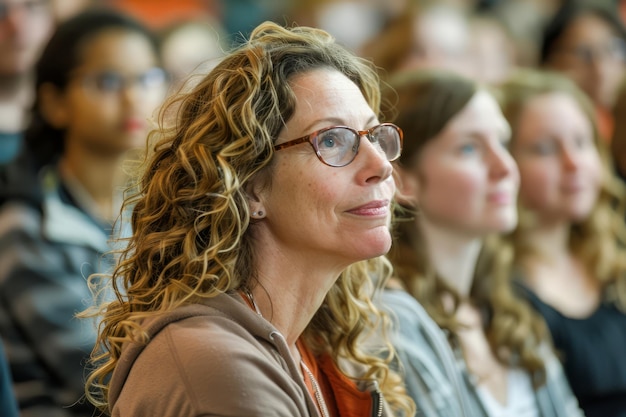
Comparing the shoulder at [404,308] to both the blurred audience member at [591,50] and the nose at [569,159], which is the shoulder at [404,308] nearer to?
the nose at [569,159]

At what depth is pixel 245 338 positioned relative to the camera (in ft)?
4.88

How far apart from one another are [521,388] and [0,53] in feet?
7.00

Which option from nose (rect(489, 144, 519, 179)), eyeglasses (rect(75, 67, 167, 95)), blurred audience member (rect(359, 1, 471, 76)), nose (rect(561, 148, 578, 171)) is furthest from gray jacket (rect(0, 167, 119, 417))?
blurred audience member (rect(359, 1, 471, 76))

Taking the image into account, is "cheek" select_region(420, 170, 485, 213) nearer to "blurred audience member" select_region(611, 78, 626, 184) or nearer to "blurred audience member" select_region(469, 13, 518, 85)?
"blurred audience member" select_region(611, 78, 626, 184)

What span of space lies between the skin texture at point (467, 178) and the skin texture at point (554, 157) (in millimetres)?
441

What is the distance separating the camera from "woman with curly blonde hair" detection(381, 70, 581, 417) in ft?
7.76

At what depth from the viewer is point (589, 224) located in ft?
10.0

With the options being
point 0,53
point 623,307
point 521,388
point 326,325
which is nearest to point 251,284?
point 326,325

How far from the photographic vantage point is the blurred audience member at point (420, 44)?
3.85 m

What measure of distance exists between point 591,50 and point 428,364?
2517mm

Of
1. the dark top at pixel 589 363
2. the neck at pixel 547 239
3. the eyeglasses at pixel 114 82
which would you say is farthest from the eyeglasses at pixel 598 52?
the eyeglasses at pixel 114 82

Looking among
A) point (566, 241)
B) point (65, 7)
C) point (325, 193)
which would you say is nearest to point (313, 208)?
point (325, 193)

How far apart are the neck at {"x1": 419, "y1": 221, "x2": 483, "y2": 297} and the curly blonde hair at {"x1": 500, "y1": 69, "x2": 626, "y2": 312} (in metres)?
0.46

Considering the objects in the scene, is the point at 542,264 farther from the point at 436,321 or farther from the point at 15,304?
the point at 15,304
